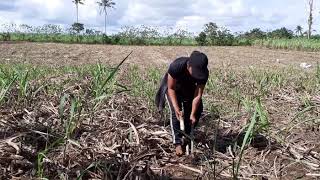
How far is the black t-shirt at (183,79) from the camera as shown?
4.18m

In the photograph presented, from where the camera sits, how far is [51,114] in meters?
4.61

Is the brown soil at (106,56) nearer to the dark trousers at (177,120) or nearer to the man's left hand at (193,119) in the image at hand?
the dark trousers at (177,120)

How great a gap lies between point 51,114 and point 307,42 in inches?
1122

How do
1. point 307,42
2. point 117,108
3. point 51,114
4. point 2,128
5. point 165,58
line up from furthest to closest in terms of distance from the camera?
point 307,42, point 165,58, point 117,108, point 51,114, point 2,128

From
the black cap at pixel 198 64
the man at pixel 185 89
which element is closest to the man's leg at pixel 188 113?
the man at pixel 185 89

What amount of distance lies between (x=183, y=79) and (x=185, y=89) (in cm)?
11

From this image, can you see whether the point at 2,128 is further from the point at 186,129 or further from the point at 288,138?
the point at 288,138

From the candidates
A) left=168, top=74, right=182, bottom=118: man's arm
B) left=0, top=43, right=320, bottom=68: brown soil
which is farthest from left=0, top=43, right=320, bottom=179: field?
left=0, top=43, right=320, bottom=68: brown soil

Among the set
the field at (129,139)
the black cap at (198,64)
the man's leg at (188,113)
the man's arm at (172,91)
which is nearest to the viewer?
the field at (129,139)

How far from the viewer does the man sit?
3.98m

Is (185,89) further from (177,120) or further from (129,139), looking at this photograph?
(129,139)

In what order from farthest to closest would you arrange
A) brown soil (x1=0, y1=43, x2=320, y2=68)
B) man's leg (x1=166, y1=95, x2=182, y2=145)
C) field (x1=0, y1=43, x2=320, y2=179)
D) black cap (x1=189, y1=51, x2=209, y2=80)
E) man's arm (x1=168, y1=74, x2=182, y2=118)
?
1. brown soil (x1=0, y1=43, x2=320, y2=68)
2. man's arm (x1=168, y1=74, x2=182, y2=118)
3. man's leg (x1=166, y1=95, x2=182, y2=145)
4. black cap (x1=189, y1=51, x2=209, y2=80)
5. field (x1=0, y1=43, x2=320, y2=179)

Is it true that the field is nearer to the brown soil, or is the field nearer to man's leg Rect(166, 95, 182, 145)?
man's leg Rect(166, 95, 182, 145)

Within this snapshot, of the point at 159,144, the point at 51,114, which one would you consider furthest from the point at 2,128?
the point at 159,144
